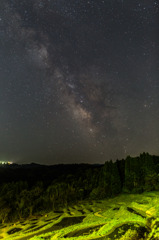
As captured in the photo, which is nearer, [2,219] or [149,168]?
[2,219]

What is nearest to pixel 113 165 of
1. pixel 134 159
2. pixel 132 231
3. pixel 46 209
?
pixel 134 159

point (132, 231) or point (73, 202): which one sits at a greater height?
point (132, 231)

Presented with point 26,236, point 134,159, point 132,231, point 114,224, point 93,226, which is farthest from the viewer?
point 134,159

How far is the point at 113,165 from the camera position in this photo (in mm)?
71188

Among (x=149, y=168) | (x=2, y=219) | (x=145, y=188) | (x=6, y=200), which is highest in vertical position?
(x=149, y=168)

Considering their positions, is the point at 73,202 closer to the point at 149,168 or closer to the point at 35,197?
the point at 35,197

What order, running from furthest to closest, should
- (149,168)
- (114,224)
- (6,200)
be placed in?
1. (149,168)
2. (6,200)
3. (114,224)

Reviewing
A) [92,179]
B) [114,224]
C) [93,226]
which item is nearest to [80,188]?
[92,179]

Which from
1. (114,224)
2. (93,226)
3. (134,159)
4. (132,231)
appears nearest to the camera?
(132,231)

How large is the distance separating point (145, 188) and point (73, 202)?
24365 millimetres

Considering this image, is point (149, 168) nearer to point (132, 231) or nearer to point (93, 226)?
point (93, 226)

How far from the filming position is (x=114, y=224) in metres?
21.6

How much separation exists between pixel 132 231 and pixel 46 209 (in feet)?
168

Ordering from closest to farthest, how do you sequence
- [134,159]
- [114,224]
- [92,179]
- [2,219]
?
[114,224]
[2,219]
[134,159]
[92,179]
